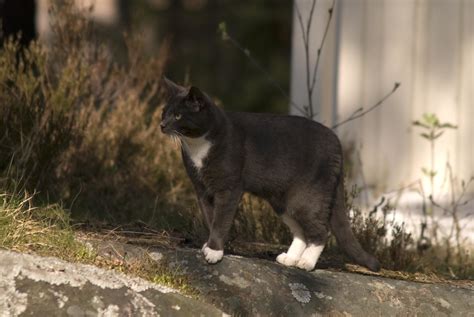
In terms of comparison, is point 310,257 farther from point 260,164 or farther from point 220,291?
point 220,291

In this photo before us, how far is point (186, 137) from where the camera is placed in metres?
4.59

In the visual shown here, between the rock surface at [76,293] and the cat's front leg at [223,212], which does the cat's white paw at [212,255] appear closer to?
the cat's front leg at [223,212]

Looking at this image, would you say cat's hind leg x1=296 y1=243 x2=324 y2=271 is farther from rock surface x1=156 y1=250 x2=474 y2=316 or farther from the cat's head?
the cat's head

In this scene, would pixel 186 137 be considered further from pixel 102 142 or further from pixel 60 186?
pixel 102 142

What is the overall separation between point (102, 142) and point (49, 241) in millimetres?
2855

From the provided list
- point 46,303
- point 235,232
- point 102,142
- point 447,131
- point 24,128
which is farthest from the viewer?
point 447,131

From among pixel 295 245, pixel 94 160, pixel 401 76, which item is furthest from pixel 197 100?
pixel 401 76

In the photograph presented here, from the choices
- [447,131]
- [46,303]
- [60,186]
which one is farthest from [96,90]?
[46,303]

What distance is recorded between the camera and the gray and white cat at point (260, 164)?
455 cm

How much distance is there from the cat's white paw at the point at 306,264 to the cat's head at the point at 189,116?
2.63 feet

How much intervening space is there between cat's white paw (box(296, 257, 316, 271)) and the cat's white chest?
69 centimetres

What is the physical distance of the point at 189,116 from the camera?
4.54 metres

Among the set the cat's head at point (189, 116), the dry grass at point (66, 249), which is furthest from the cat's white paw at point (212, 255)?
the cat's head at point (189, 116)

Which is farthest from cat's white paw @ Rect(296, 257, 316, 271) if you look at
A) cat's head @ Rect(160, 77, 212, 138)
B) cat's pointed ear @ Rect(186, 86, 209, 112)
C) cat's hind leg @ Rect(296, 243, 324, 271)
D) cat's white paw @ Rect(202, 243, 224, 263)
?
cat's pointed ear @ Rect(186, 86, 209, 112)
